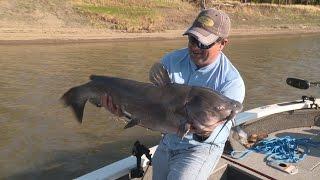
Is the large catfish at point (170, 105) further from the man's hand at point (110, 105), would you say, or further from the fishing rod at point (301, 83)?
the fishing rod at point (301, 83)

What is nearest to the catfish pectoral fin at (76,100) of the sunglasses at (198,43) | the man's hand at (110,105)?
the man's hand at (110,105)

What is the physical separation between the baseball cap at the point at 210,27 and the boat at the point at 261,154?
211 cm

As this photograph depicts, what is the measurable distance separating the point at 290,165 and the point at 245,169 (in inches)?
27.2

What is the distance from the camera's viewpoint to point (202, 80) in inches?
170

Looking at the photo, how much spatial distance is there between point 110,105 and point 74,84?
12725mm

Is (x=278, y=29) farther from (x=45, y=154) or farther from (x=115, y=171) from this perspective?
(x=115, y=171)

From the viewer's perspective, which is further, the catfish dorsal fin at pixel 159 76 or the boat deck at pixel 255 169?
the boat deck at pixel 255 169

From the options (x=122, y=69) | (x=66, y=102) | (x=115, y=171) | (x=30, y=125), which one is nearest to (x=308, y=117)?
(x=115, y=171)

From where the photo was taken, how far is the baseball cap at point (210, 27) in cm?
415

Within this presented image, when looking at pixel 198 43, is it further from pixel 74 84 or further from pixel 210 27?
pixel 74 84

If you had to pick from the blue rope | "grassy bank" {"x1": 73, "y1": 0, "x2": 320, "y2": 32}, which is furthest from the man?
"grassy bank" {"x1": 73, "y1": 0, "x2": 320, "y2": 32}

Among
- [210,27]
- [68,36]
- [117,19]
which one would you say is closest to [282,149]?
[210,27]

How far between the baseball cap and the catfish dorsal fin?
410mm

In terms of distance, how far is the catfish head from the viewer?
3871 mm
